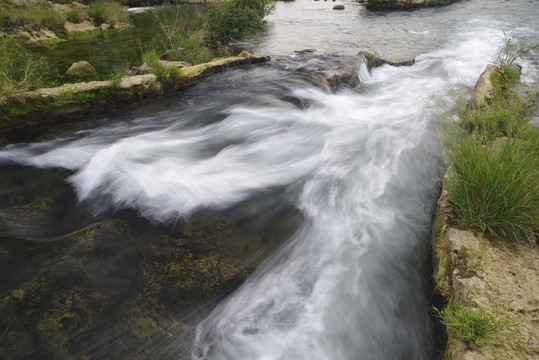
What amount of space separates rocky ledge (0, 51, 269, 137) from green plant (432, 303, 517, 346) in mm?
7001

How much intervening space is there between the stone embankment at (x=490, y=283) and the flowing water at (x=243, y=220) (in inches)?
15.8

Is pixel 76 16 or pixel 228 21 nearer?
pixel 228 21

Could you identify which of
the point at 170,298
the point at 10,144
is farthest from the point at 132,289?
the point at 10,144

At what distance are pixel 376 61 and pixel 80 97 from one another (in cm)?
930

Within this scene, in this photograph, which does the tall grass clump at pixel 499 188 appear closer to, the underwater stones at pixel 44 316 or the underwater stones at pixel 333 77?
the underwater stones at pixel 44 316

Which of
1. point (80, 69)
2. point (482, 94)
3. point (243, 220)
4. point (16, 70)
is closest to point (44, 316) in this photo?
point (243, 220)

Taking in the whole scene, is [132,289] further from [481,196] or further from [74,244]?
[481,196]

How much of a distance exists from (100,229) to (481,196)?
12.7 feet

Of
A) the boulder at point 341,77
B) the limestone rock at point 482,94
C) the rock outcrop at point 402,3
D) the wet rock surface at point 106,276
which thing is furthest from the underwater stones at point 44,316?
the rock outcrop at point 402,3

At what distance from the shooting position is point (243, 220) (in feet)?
11.9

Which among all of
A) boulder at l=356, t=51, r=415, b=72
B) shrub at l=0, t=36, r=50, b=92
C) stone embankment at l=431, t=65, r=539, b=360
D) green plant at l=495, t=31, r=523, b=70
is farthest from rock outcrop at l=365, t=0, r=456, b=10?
stone embankment at l=431, t=65, r=539, b=360

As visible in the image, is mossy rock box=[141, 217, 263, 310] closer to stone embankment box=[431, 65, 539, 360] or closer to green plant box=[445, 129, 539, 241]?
stone embankment box=[431, 65, 539, 360]

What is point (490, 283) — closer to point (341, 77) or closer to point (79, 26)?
point (341, 77)

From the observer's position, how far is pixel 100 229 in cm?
330
